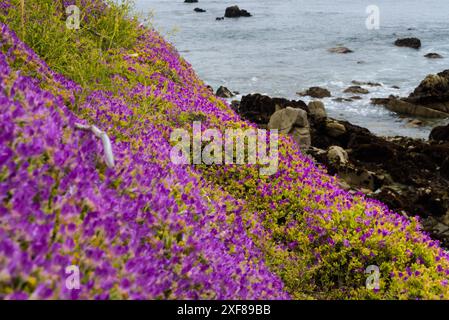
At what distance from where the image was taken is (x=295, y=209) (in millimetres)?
8117

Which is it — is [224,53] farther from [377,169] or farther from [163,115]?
[163,115]

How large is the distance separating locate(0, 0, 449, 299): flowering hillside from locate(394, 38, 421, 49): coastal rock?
189 ft

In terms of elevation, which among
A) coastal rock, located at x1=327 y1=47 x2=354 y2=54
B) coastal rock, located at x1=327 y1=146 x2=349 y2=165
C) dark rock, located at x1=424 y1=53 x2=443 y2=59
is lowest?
coastal rock, located at x1=327 y1=146 x2=349 y2=165

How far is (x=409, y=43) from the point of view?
2424 inches

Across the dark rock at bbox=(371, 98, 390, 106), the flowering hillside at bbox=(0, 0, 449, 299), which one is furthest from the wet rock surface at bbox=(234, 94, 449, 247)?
the dark rock at bbox=(371, 98, 390, 106)

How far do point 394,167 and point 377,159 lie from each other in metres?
1.23

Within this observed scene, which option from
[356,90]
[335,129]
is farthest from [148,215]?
[356,90]

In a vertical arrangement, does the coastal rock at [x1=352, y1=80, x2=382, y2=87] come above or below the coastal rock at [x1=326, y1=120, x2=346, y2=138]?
above

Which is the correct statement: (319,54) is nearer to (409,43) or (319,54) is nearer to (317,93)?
(409,43)

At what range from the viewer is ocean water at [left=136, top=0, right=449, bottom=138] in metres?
38.4

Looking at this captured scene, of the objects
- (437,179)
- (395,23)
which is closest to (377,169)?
(437,179)

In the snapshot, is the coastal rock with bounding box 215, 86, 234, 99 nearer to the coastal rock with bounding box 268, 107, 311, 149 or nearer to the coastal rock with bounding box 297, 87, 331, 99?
the coastal rock with bounding box 297, 87, 331, 99

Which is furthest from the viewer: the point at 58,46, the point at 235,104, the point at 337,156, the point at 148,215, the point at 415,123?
the point at 235,104

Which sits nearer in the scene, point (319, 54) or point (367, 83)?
point (367, 83)
